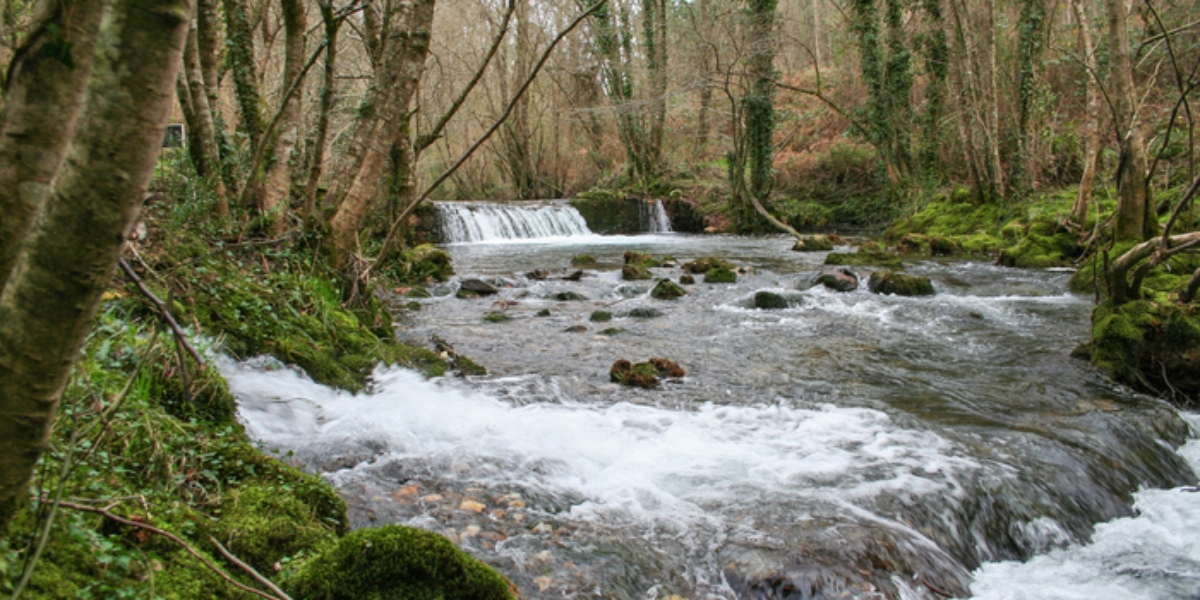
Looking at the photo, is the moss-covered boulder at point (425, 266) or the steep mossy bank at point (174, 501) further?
the moss-covered boulder at point (425, 266)

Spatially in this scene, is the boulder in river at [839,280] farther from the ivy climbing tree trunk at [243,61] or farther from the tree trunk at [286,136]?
the ivy climbing tree trunk at [243,61]

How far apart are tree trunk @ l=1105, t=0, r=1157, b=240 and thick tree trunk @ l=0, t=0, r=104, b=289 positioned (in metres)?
10.7

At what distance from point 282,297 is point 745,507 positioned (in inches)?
159

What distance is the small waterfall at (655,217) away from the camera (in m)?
25.8

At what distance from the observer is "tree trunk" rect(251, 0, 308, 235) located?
6.81 m

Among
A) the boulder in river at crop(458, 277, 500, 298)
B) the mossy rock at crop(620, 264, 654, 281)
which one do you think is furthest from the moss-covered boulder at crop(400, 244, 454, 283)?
the mossy rock at crop(620, 264, 654, 281)

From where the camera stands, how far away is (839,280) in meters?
11.8

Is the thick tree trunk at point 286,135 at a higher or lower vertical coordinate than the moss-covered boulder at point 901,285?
higher

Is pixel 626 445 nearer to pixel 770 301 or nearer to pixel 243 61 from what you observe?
pixel 770 301

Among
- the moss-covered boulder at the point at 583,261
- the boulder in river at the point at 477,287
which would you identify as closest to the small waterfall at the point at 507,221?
the moss-covered boulder at the point at 583,261

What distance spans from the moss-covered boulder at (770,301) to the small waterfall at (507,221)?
540 inches

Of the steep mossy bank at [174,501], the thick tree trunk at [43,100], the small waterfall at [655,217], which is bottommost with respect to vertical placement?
the steep mossy bank at [174,501]

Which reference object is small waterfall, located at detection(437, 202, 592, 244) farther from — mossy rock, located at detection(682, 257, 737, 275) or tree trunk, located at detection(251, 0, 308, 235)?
tree trunk, located at detection(251, 0, 308, 235)

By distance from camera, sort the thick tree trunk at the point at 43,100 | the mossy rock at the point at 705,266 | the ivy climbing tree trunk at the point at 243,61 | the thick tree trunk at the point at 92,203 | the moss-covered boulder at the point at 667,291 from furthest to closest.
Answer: the mossy rock at the point at 705,266
the moss-covered boulder at the point at 667,291
the ivy climbing tree trunk at the point at 243,61
the thick tree trunk at the point at 43,100
the thick tree trunk at the point at 92,203
